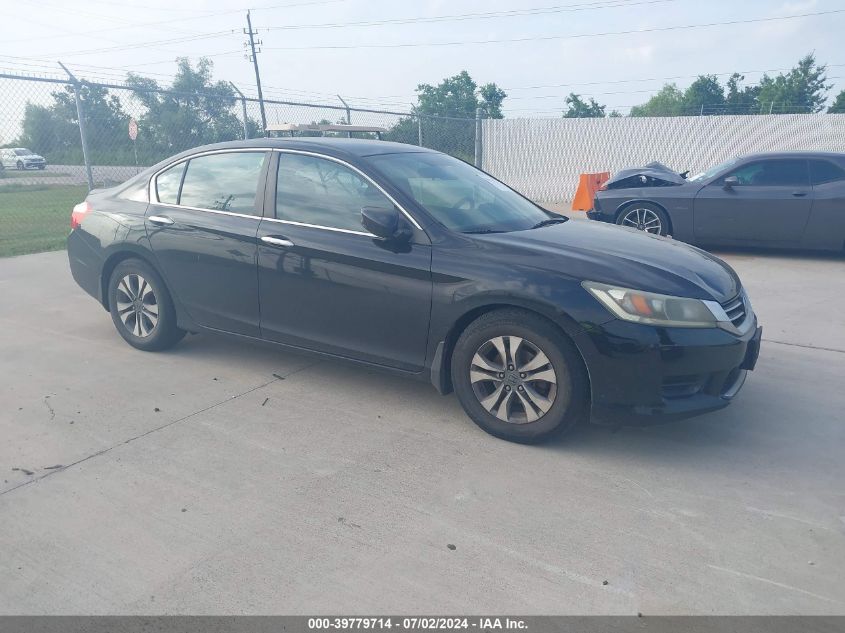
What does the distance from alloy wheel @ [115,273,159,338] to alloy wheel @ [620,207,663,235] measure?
23.4 feet

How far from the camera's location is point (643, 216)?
33.4 feet

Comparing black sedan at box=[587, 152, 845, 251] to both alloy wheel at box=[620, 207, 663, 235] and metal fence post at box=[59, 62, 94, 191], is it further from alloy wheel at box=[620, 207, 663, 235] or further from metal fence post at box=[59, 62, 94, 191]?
metal fence post at box=[59, 62, 94, 191]

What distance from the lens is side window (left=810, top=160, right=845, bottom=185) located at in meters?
9.05

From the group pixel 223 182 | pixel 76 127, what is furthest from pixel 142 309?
pixel 76 127

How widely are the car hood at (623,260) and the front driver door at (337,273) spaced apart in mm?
541

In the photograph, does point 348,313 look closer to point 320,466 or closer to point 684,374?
point 320,466

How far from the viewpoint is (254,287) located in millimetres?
4609

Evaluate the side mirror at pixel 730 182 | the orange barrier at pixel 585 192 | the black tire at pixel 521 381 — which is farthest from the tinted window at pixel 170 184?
the orange barrier at pixel 585 192

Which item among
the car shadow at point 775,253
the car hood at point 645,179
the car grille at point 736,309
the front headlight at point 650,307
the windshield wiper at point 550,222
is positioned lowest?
the car shadow at point 775,253

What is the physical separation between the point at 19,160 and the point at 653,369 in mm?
13078

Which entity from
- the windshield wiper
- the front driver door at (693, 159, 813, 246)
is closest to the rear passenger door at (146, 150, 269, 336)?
the windshield wiper

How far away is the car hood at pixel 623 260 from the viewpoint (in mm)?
3670

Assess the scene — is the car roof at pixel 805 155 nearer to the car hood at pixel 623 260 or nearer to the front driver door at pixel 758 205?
the front driver door at pixel 758 205

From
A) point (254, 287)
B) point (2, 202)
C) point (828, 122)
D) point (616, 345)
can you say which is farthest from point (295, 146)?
point (828, 122)
